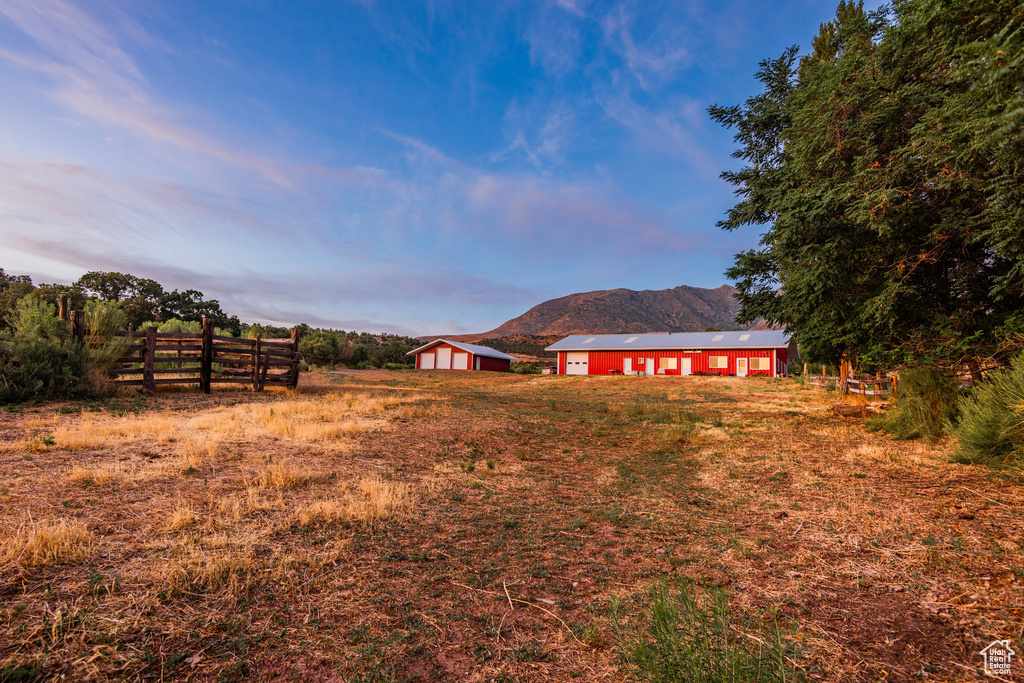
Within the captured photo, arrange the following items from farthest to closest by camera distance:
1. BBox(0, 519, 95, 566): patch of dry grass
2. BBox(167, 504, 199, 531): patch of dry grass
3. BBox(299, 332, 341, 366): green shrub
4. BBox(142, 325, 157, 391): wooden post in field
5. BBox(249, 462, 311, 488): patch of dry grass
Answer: BBox(299, 332, 341, 366): green shrub < BBox(142, 325, 157, 391): wooden post in field < BBox(249, 462, 311, 488): patch of dry grass < BBox(167, 504, 199, 531): patch of dry grass < BBox(0, 519, 95, 566): patch of dry grass

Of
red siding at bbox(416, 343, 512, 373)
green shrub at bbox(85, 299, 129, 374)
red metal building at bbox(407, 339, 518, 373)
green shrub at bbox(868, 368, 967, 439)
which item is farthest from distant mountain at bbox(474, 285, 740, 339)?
green shrub at bbox(868, 368, 967, 439)

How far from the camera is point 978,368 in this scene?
9.59m

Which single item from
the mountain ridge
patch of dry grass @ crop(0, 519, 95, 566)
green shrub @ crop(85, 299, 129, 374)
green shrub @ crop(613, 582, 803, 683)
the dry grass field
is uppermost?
the mountain ridge

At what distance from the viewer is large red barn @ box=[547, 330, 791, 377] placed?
140ft

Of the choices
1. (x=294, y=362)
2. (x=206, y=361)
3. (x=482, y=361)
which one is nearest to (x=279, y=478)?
(x=206, y=361)

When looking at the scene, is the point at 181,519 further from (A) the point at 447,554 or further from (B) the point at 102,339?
(B) the point at 102,339

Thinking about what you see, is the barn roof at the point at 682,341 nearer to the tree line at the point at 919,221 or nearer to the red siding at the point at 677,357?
the red siding at the point at 677,357

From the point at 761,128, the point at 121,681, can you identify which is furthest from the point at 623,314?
the point at 121,681

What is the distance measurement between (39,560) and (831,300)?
16576mm

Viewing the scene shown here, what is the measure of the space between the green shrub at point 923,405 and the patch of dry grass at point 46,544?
13.4 meters

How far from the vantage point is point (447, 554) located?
4.46 meters

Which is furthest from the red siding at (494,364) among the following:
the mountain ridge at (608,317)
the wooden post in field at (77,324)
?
the mountain ridge at (608,317)

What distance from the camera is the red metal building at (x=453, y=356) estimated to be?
5206 cm

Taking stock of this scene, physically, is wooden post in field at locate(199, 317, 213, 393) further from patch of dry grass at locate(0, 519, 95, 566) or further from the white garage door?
the white garage door
